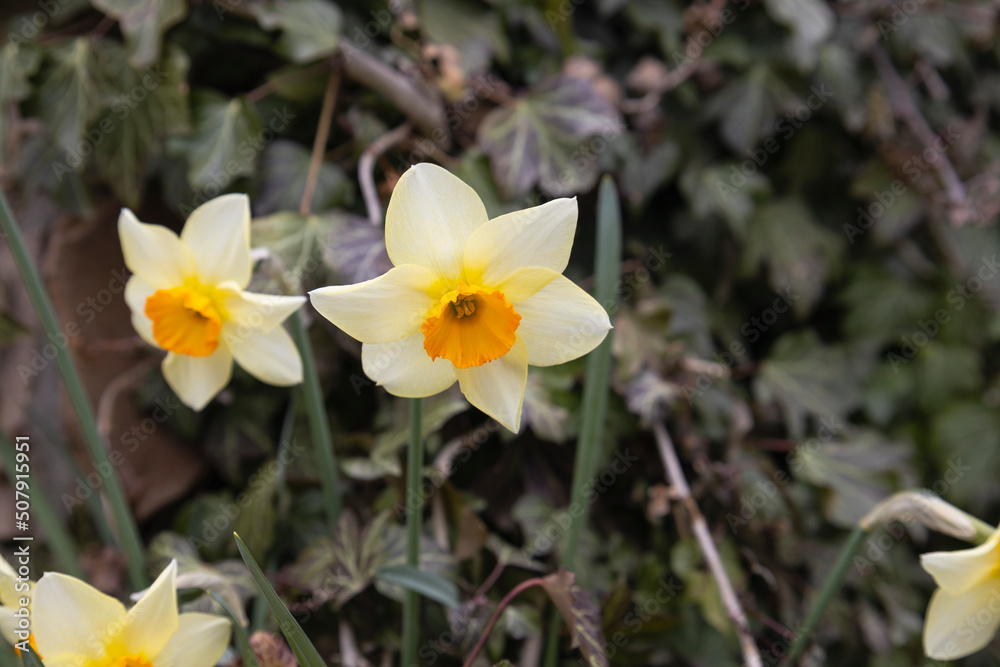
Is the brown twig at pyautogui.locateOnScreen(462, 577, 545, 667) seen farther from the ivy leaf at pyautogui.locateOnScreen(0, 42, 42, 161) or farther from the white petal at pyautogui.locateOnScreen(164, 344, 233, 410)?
the ivy leaf at pyautogui.locateOnScreen(0, 42, 42, 161)

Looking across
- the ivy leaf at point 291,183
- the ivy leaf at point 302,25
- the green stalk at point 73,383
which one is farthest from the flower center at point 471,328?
the ivy leaf at point 302,25

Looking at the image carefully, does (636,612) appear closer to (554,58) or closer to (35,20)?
(554,58)

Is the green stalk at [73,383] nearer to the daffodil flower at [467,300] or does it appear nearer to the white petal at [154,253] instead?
the white petal at [154,253]

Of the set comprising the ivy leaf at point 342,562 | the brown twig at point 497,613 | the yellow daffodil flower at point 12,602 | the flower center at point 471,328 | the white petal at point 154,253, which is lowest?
the ivy leaf at point 342,562

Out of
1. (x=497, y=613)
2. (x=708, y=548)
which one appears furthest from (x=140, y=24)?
(x=708, y=548)

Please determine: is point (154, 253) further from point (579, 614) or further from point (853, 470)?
point (853, 470)

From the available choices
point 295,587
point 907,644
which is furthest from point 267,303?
point 907,644
